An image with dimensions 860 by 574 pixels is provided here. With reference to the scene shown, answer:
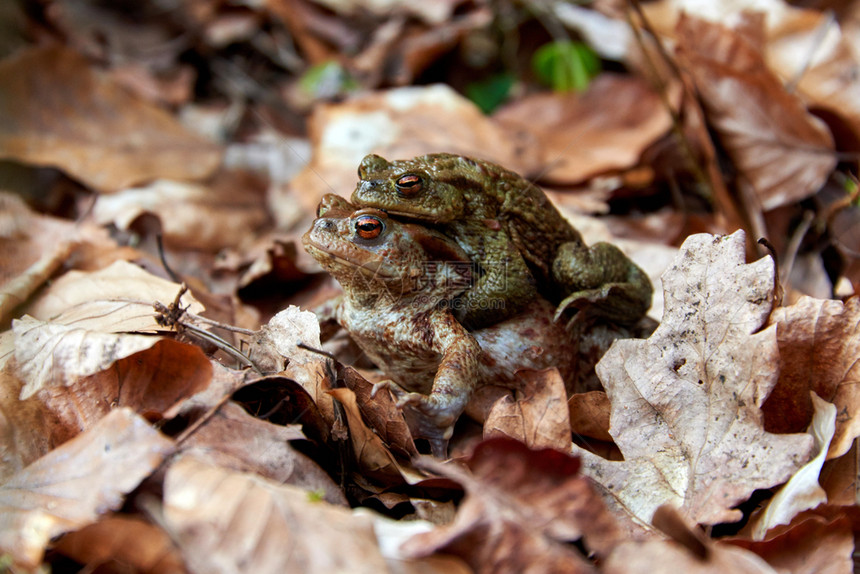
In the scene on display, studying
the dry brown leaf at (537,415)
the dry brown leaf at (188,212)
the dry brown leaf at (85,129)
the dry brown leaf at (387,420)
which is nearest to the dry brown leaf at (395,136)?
the dry brown leaf at (188,212)

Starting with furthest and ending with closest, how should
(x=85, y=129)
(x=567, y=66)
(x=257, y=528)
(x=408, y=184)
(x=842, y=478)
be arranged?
(x=567, y=66), (x=85, y=129), (x=408, y=184), (x=842, y=478), (x=257, y=528)

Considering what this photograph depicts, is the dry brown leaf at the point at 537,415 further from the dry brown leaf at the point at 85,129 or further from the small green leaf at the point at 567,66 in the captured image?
the small green leaf at the point at 567,66

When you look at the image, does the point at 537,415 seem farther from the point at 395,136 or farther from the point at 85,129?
the point at 85,129

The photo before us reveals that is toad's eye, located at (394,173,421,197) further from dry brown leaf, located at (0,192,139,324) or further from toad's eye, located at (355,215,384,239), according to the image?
dry brown leaf, located at (0,192,139,324)

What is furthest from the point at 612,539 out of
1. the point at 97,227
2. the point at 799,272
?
the point at 97,227

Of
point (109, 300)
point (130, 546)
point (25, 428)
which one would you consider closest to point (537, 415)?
point (130, 546)

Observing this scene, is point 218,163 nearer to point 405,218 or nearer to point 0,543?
point 405,218
